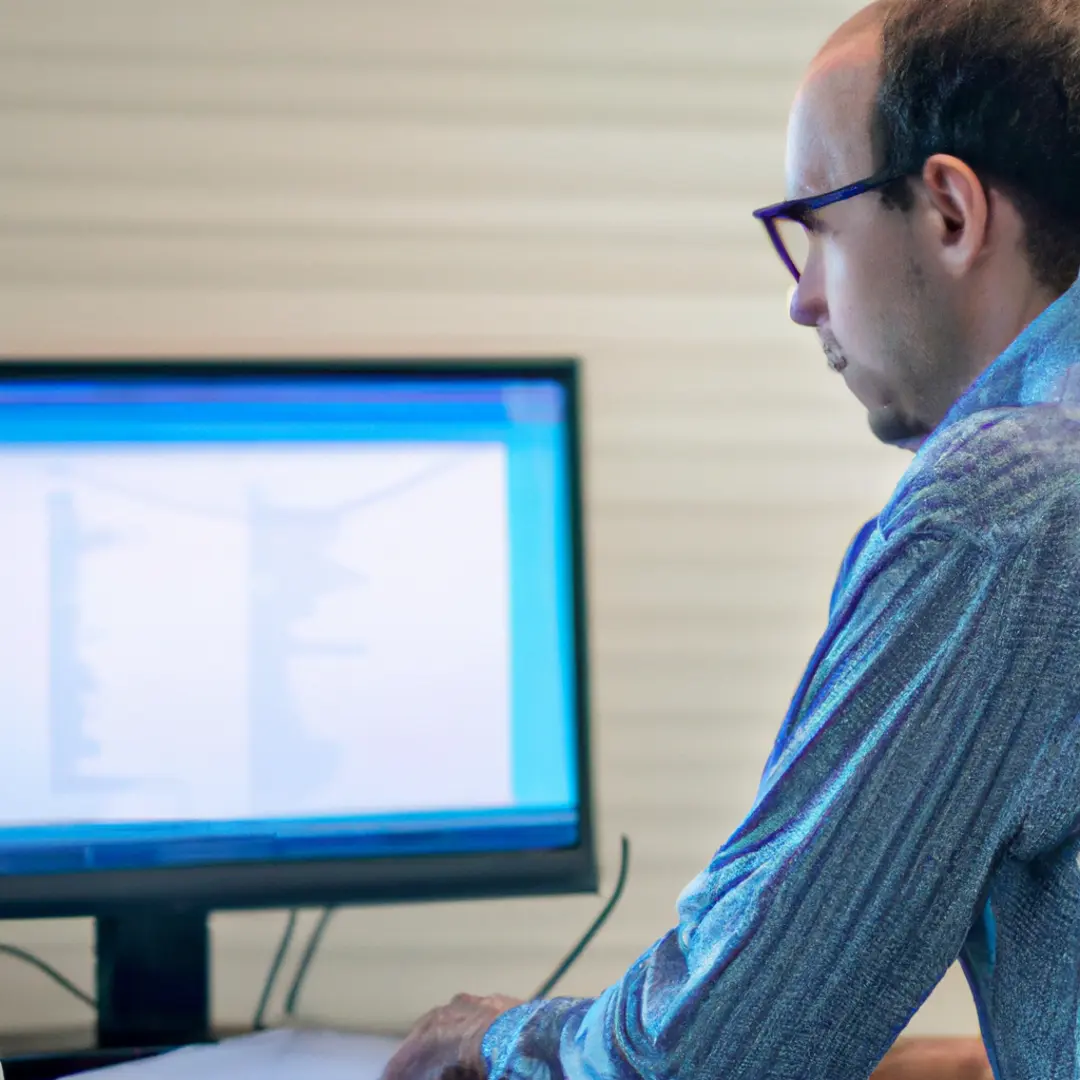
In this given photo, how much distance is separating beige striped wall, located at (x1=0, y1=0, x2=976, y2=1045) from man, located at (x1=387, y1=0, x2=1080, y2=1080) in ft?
1.65

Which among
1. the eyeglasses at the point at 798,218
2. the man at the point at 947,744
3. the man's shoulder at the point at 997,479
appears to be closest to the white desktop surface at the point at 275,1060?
the man at the point at 947,744

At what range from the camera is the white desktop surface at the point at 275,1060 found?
721mm

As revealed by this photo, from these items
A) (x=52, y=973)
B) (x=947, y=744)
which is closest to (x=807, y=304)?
(x=947, y=744)

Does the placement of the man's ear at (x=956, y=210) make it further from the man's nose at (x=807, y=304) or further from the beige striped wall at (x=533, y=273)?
the beige striped wall at (x=533, y=273)

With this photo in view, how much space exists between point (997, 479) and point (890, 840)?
6.4 inches

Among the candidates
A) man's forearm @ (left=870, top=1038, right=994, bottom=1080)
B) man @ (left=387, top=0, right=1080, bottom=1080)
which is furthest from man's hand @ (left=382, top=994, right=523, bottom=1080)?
man's forearm @ (left=870, top=1038, right=994, bottom=1080)

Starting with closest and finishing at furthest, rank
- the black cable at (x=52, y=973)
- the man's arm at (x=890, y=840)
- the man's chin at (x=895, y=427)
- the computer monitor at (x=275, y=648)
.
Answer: the man's arm at (x=890, y=840) < the man's chin at (x=895, y=427) < the computer monitor at (x=275, y=648) < the black cable at (x=52, y=973)

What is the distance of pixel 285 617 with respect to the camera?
34.4 inches

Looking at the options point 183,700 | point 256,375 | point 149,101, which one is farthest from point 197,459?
point 149,101

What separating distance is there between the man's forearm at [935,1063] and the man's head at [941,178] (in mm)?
443

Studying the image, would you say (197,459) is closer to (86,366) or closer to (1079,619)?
(86,366)

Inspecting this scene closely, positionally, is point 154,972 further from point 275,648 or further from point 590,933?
point 590,933

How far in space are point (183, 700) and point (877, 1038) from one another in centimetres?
55

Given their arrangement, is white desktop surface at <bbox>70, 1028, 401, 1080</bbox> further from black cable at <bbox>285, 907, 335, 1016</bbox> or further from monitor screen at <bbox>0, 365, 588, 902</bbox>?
black cable at <bbox>285, 907, 335, 1016</bbox>
